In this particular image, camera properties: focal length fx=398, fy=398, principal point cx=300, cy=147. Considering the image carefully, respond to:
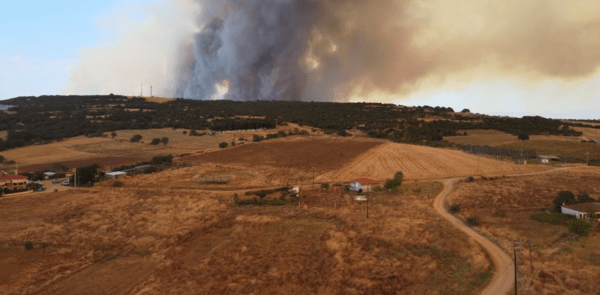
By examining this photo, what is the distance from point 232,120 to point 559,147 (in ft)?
267

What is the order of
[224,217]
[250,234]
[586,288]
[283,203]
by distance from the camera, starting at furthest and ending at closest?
[283,203] < [224,217] < [250,234] < [586,288]

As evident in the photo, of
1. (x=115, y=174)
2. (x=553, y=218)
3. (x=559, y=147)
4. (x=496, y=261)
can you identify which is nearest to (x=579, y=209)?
(x=553, y=218)

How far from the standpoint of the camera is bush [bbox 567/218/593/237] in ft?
90.5

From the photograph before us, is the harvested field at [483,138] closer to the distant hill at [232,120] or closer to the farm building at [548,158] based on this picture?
the distant hill at [232,120]

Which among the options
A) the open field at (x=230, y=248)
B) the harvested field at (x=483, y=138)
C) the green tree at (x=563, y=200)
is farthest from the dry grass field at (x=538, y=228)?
the harvested field at (x=483, y=138)

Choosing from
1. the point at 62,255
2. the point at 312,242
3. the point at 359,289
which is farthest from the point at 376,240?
the point at 62,255

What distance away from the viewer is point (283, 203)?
41781 mm

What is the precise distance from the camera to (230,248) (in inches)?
1139

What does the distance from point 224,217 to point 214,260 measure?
10156mm

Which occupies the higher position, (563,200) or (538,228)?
(563,200)

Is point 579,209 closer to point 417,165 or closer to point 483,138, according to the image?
point 417,165

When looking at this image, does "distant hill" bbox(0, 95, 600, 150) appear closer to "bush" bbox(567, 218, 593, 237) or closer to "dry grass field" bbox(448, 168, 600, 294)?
"dry grass field" bbox(448, 168, 600, 294)

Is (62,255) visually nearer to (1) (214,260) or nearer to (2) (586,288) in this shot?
(1) (214,260)

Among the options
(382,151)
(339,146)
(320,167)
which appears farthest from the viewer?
(339,146)
